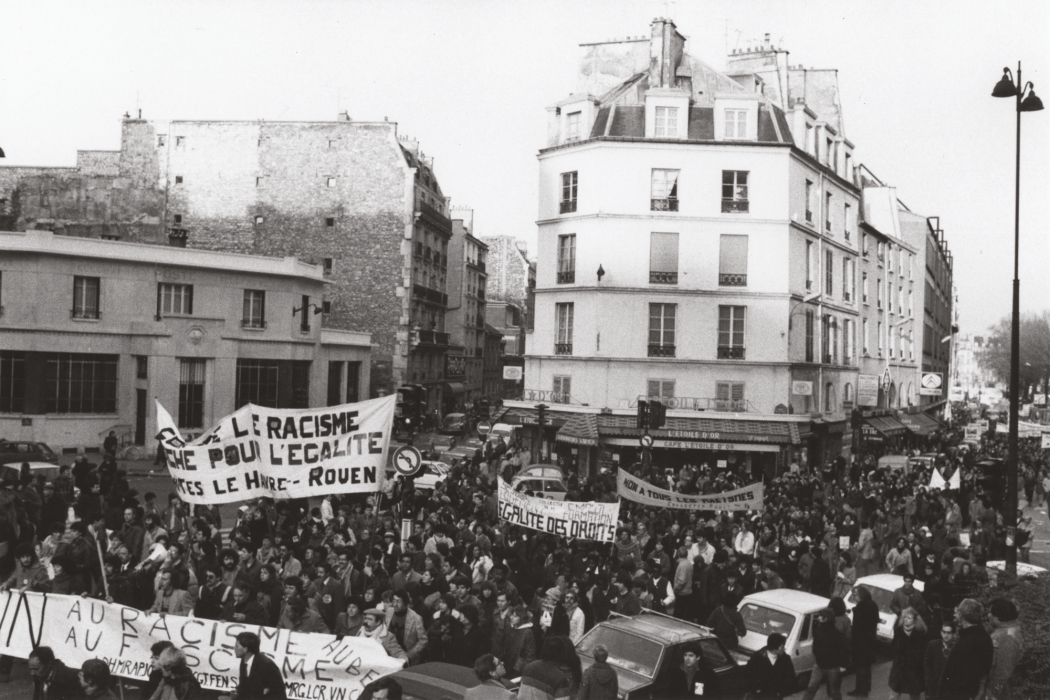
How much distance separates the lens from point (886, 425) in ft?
159

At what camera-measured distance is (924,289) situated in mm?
66500

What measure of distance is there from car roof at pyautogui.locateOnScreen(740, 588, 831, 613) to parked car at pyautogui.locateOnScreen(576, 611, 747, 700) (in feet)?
6.43

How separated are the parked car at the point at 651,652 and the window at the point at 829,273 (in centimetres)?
3323

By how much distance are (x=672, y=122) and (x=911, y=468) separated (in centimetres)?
1542

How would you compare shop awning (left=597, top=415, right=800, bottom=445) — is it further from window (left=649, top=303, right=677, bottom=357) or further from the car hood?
the car hood

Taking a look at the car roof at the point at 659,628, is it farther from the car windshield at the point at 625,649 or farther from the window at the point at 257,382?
the window at the point at 257,382

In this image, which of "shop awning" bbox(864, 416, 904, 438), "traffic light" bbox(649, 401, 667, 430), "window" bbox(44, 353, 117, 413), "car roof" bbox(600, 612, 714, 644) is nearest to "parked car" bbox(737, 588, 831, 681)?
"car roof" bbox(600, 612, 714, 644)

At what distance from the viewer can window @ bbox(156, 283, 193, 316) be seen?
3797cm

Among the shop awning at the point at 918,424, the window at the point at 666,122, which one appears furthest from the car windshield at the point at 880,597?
the shop awning at the point at 918,424

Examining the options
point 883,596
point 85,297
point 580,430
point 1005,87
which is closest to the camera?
point 883,596

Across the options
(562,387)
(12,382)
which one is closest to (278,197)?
(12,382)

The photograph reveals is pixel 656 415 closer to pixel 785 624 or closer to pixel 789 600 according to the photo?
pixel 789 600

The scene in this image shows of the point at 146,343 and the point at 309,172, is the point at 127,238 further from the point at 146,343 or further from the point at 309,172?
the point at 146,343

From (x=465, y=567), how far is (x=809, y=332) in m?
29.6
